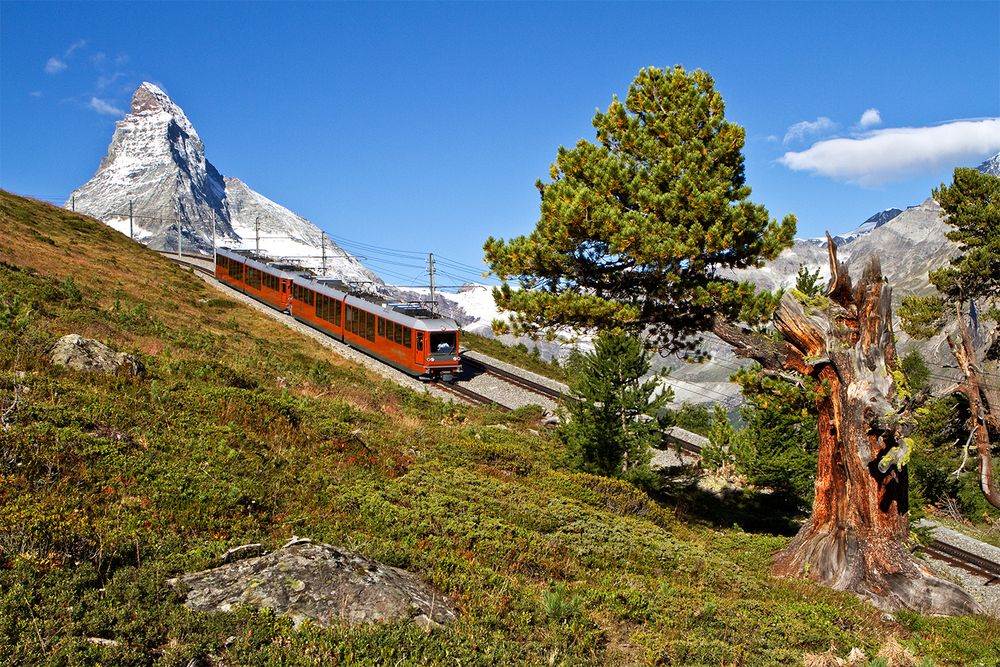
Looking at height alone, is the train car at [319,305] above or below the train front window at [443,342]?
above

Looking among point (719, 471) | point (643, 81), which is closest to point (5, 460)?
point (643, 81)

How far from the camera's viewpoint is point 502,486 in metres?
13.1

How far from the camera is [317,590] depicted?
6527 mm

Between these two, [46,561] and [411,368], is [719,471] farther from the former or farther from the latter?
[46,561]

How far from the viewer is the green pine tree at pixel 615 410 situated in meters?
17.9

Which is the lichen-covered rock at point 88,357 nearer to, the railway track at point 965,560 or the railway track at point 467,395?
the railway track at point 467,395

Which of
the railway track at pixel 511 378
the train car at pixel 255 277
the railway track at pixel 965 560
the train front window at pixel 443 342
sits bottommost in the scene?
the railway track at pixel 965 560

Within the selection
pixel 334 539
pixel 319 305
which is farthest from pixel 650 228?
pixel 319 305

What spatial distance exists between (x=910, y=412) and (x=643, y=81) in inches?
310

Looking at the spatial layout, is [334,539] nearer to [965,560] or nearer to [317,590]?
[317,590]

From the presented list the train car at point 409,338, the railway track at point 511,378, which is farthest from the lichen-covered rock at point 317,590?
the railway track at point 511,378

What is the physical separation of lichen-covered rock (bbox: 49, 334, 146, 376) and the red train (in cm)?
1681

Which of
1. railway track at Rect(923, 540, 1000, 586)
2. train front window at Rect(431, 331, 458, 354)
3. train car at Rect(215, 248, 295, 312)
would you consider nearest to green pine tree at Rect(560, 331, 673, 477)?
railway track at Rect(923, 540, 1000, 586)

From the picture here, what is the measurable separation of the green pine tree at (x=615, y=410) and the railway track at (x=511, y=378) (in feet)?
37.5
